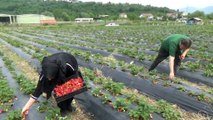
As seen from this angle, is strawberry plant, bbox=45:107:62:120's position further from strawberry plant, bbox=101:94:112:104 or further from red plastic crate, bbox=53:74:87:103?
strawberry plant, bbox=101:94:112:104

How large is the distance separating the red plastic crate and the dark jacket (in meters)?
0.10

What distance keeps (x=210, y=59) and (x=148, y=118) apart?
21.9ft

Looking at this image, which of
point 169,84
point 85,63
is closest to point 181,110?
point 169,84

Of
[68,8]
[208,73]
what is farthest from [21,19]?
[208,73]

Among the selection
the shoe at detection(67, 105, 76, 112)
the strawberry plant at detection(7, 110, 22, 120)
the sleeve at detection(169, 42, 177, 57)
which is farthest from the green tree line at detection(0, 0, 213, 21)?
the strawberry plant at detection(7, 110, 22, 120)

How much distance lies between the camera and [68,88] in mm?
5391

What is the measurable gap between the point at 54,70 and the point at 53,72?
0.12 ft

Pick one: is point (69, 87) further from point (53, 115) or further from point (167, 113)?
point (167, 113)

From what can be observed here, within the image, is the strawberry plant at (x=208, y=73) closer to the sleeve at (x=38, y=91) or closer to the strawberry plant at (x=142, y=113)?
the strawberry plant at (x=142, y=113)

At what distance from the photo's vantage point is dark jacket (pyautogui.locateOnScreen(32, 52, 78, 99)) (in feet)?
16.2

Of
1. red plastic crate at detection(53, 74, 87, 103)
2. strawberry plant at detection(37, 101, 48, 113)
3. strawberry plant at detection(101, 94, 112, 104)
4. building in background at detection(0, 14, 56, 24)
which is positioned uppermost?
Result: red plastic crate at detection(53, 74, 87, 103)

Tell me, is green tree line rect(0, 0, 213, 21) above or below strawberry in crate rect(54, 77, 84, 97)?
below

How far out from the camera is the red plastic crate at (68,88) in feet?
17.5

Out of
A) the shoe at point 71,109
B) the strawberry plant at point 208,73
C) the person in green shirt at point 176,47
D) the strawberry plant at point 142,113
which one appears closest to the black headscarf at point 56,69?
the shoe at point 71,109
